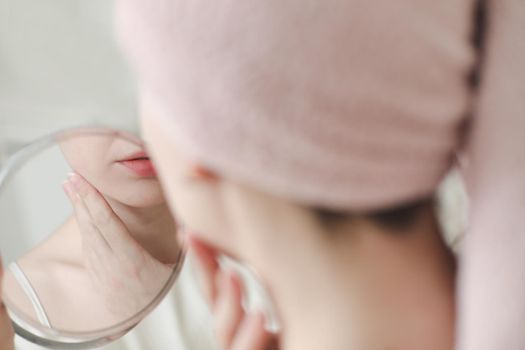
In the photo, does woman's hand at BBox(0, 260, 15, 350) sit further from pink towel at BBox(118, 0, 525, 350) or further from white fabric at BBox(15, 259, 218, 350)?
pink towel at BBox(118, 0, 525, 350)

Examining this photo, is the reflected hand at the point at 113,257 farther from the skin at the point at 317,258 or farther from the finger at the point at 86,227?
the skin at the point at 317,258

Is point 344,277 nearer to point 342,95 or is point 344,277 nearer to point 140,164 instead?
point 342,95

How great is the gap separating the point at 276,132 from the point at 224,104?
1.2 inches

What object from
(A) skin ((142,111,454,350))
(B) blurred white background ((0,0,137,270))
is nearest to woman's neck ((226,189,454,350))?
(A) skin ((142,111,454,350))

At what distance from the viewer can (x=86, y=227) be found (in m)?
0.62

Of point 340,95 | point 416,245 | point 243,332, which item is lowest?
point 243,332

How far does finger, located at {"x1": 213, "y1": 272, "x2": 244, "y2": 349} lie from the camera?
50cm

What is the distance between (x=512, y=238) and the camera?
1.31 feet

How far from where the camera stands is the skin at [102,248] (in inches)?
22.9

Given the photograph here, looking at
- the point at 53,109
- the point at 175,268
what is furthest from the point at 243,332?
the point at 53,109

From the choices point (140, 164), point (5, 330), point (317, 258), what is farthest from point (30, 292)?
point (317, 258)

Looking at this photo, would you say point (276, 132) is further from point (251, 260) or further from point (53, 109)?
point (53, 109)

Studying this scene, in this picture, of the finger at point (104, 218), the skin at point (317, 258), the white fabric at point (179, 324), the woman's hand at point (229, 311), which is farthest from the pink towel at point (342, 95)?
the white fabric at point (179, 324)

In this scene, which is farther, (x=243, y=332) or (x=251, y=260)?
(x=243, y=332)
